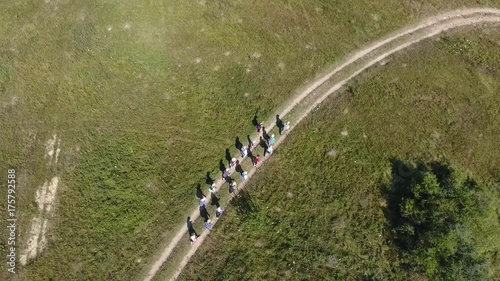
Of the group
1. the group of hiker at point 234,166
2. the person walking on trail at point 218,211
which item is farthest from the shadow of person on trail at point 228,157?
the person walking on trail at point 218,211

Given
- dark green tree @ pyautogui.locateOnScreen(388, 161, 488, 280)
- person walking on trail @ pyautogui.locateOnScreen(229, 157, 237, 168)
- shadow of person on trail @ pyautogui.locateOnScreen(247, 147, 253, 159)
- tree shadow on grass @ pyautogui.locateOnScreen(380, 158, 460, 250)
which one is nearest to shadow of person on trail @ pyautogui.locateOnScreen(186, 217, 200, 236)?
person walking on trail @ pyautogui.locateOnScreen(229, 157, 237, 168)

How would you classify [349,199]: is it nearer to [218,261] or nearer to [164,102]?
[218,261]

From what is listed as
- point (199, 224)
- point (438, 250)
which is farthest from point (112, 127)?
point (438, 250)

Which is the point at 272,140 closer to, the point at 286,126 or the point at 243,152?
the point at 286,126

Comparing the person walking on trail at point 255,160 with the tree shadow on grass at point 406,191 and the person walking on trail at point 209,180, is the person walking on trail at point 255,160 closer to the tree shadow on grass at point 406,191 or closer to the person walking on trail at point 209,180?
the person walking on trail at point 209,180

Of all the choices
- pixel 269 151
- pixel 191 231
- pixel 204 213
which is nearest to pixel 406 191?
pixel 269 151

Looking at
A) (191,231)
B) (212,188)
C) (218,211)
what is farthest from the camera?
(212,188)
